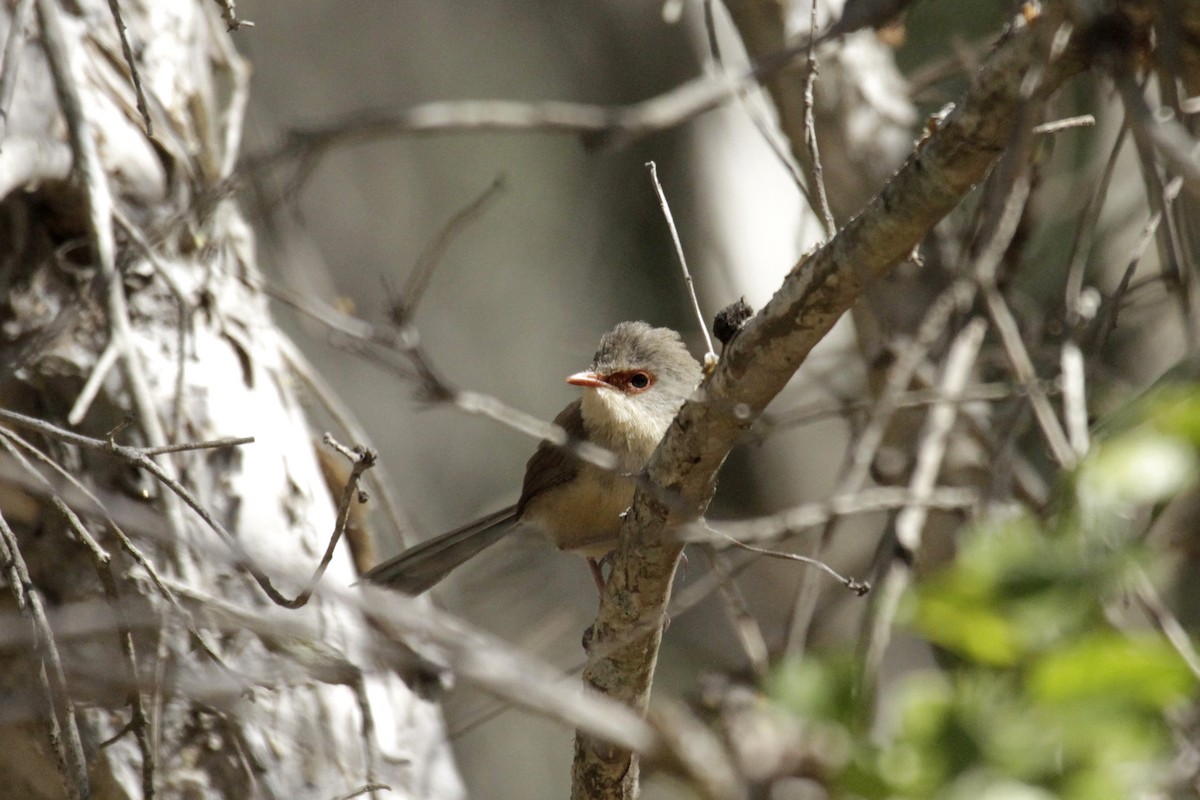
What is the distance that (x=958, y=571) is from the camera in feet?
5.68

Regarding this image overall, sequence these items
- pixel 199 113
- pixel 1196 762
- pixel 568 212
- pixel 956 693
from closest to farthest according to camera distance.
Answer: pixel 956 693 < pixel 1196 762 < pixel 199 113 < pixel 568 212

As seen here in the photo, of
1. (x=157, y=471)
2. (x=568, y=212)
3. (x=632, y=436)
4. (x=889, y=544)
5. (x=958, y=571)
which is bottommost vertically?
(x=958, y=571)

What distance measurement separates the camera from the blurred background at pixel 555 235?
6.99 metres

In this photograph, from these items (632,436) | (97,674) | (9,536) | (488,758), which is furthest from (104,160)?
(488,758)

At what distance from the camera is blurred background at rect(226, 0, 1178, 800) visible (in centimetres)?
699

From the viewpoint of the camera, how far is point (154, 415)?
415 cm

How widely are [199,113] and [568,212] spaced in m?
8.62

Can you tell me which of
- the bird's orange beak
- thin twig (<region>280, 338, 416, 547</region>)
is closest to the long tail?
thin twig (<region>280, 338, 416, 547</region>)

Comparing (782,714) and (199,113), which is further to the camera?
(199,113)

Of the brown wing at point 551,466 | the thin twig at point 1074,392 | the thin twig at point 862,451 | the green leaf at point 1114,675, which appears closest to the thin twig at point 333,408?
the brown wing at point 551,466

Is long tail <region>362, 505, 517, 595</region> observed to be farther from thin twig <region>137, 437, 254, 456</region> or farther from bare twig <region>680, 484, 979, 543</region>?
thin twig <region>137, 437, 254, 456</region>

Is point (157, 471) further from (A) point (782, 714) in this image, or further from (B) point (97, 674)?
(A) point (782, 714)

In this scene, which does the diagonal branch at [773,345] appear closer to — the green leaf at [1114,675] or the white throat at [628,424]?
the green leaf at [1114,675]

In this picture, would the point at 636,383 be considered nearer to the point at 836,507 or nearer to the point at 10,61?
the point at 836,507
